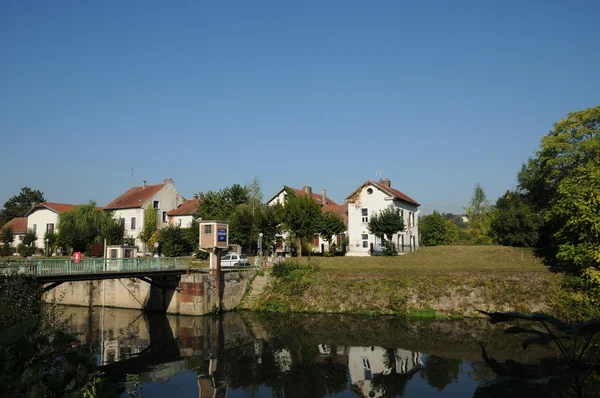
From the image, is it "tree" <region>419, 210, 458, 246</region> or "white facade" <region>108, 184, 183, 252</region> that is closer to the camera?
"white facade" <region>108, 184, 183, 252</region>

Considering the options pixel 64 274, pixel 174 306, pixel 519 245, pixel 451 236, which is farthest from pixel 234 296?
pixel 451 236

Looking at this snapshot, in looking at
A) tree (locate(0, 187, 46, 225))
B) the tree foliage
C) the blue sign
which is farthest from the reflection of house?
tree (locate(0, 187, 46, 225))

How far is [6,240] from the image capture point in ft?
221

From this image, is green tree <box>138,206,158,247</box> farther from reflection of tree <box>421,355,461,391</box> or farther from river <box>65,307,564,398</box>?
reflection of tree <box>421,355,461,391</box>

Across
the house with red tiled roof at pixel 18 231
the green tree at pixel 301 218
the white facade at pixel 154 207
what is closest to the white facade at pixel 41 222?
the house with red tiled roof at pixel 18 231

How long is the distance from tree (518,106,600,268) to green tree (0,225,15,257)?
6531 cm

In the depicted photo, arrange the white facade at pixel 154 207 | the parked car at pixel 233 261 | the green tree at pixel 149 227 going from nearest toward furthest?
the parked car at pixel 233 261 < the green tree at pixel 149 227 < the white facade at pixel 154 207

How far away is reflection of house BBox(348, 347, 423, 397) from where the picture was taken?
1957 centimetres

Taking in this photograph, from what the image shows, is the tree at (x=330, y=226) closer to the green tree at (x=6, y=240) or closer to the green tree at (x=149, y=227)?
the green tree at (x=149, y=227)

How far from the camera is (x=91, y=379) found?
703 cm

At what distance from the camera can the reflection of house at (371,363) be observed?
1957 cm

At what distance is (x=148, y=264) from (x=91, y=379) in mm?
28706

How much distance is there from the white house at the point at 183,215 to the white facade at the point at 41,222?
1582 centimetres

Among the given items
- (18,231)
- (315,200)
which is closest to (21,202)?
(18,231)
